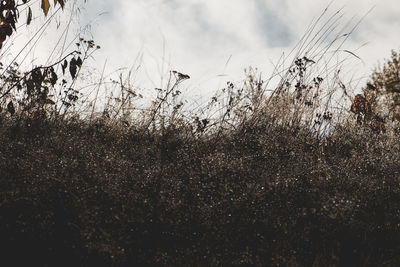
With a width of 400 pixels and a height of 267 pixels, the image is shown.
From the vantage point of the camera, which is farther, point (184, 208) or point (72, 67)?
point (72, 67)

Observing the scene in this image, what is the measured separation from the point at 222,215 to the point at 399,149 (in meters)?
2.22

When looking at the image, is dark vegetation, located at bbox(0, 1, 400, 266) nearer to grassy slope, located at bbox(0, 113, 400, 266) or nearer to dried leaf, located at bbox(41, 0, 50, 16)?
grassy slope, located at bbox(0, 113, 400, 266)

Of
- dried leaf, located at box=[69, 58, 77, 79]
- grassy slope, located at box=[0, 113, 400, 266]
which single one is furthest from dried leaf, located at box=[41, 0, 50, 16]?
grassy slope, located at box=[0, 113, 400, 266]

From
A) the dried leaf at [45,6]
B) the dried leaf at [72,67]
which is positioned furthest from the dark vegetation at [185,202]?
the dried leaf at [45,6]

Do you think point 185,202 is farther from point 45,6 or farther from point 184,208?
point 45,6

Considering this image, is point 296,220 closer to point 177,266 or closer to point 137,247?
point 177,266

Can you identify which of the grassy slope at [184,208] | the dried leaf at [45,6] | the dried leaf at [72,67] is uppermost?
the dried leaf at [45,6]

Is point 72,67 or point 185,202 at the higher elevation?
point 72,67

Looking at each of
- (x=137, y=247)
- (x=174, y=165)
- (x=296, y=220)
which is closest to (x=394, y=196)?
(x=296, y=220)

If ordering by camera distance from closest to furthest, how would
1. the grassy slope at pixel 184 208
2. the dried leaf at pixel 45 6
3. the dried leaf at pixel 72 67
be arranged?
1. the grassy slope at pixel 184 208
2. the dried leaf at pixel 45 6
3. the dried leaf at pixel 72 67

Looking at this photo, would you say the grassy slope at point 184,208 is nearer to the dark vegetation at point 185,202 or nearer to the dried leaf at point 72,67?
the dark vegetation at point 185,202

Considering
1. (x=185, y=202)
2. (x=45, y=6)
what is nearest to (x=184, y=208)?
(x=185, y=202)

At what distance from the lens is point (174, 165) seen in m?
2.29

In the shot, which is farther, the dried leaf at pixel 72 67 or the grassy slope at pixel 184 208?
the dried leaf at pixel 72 67
